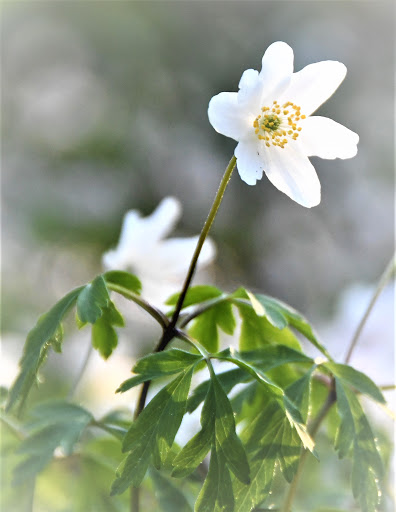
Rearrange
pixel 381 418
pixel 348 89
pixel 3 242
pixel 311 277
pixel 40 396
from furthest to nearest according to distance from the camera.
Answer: pixel 348 89 < pixel 311 277 < pixel 3 242 < pixel 40 396 < pixel 381 418

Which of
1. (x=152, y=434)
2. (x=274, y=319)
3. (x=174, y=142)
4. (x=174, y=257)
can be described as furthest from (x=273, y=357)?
(x=174, y=142)

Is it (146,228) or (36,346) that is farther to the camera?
(146,228)

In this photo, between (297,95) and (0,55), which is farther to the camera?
(0,55)

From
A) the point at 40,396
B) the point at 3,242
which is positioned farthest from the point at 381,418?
the point at 3,242

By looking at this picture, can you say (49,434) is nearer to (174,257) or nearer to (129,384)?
(129,384)

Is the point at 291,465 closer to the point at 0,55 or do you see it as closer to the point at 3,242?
the point at 3,242

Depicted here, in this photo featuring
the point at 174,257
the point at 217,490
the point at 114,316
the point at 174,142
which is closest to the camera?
the point at 217,490
